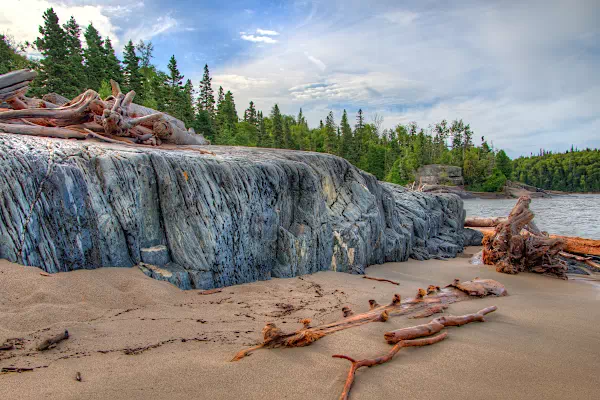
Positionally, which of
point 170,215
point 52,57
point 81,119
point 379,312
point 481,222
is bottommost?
point 481,222

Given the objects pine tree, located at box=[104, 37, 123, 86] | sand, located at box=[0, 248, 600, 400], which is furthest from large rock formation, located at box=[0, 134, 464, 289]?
pine tree, located at box=[104, 37, 123, 86]

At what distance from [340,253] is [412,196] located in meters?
6.57

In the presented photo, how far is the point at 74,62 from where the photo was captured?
94.8ft

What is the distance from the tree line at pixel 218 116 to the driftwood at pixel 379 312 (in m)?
32.8

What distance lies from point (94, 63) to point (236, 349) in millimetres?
38890

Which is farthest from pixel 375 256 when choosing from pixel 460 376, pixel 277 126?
pixel 277 126

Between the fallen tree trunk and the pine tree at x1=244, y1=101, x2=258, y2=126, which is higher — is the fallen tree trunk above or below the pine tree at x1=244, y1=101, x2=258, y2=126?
below

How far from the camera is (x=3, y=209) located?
13.0 feet

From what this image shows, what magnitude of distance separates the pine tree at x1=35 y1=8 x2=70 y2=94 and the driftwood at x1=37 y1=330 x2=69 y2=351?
105 ft

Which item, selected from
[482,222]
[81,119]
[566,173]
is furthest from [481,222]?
[566,173]

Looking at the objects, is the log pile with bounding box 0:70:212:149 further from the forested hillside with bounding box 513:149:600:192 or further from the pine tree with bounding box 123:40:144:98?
the forested hillside with bounding box 513:149:600:192

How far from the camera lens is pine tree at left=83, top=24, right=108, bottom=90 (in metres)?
32.4

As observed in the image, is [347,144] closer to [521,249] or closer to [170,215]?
[521,249]

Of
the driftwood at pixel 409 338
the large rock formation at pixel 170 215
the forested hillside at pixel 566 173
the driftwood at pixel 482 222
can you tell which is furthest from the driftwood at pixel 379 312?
the forested hillside at pixel 566 173
